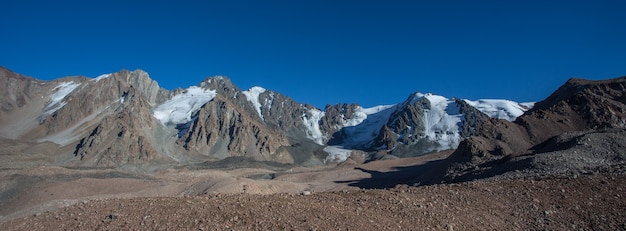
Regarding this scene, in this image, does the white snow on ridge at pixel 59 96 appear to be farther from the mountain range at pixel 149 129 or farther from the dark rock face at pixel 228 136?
the dark rock face at pixel 228 136

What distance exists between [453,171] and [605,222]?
110 ft

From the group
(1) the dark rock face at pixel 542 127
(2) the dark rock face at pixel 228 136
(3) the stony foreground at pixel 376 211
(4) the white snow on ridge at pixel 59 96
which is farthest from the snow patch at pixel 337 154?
(3) the stony foreground at pixel 376 211

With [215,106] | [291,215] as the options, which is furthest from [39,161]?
[291,215]

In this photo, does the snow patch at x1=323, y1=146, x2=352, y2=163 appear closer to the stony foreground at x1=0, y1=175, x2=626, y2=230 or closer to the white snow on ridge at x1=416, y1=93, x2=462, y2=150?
the white snow on ridge at x1=416, y1=93, x2=462, y2=150

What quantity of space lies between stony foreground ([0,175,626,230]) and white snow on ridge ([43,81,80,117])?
15981 centimetres

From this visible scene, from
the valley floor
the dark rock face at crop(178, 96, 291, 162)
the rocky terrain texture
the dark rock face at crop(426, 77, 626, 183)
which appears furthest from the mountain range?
the valley floor

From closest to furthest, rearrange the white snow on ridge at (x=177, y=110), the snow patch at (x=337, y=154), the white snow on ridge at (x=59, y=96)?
the white snow on ridge at (x=59, y=96)
the snow patch at (x=337, y=154)
the white snow on ridge at (x=177, y=110)

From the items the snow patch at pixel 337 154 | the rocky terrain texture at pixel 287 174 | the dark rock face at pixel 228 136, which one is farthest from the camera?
the snow patch at pixel 337 154

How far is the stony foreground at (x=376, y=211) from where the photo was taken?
11227 mm

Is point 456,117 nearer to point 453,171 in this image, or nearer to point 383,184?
point 383,184

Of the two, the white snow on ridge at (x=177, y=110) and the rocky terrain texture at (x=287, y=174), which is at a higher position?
the white snow on ridge at (x=177, y=110)

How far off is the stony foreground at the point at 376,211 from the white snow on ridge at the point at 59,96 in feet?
524

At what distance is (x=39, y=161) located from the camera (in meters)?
96.9

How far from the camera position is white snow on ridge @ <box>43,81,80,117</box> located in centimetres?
14979
